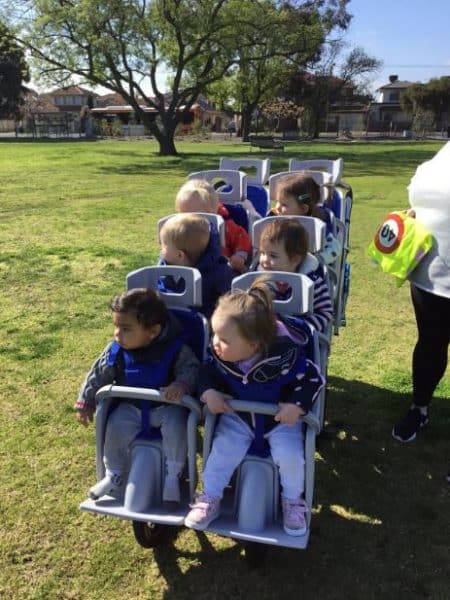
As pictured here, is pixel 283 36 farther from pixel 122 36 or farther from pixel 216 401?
pixel 216 401

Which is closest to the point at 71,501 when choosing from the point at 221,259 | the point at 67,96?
the point at 221,259

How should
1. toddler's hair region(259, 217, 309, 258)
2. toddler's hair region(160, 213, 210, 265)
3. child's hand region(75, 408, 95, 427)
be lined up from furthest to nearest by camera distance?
toddler's hair region(160, 213, 210, 265) < toddler's hair region(259, 217, 309, 258) < child's hand region(75, 408, 95, 427)

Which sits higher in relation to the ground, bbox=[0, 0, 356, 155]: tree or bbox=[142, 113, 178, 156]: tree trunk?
bbox=[0, 0, 356, 155]: tree

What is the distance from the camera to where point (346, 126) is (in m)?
71.0

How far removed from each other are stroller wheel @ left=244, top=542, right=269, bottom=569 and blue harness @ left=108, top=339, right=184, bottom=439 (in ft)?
2.13

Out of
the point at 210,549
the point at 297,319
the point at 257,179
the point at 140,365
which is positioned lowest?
the point at 210,549

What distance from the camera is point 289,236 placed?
289 cm

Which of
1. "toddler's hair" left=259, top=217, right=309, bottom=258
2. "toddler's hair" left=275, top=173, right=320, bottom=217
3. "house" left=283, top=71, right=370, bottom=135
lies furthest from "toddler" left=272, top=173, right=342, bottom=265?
"house" left=283, top=71, right=370, bottom=135

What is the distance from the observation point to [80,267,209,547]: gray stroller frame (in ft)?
7.83

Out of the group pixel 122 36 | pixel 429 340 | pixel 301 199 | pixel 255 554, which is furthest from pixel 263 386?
pixel 122 36

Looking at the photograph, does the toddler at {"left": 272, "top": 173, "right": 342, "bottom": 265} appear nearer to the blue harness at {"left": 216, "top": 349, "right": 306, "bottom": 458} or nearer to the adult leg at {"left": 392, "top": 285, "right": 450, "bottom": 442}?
the adult leg at {"left": 392, "top": 285, "right": 450, "bottom": 442}

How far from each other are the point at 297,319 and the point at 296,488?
761 millimetres

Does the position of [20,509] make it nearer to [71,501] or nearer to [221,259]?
[71,501]

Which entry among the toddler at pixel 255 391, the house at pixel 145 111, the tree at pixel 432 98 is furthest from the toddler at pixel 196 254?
the tree at pixel 432 98
